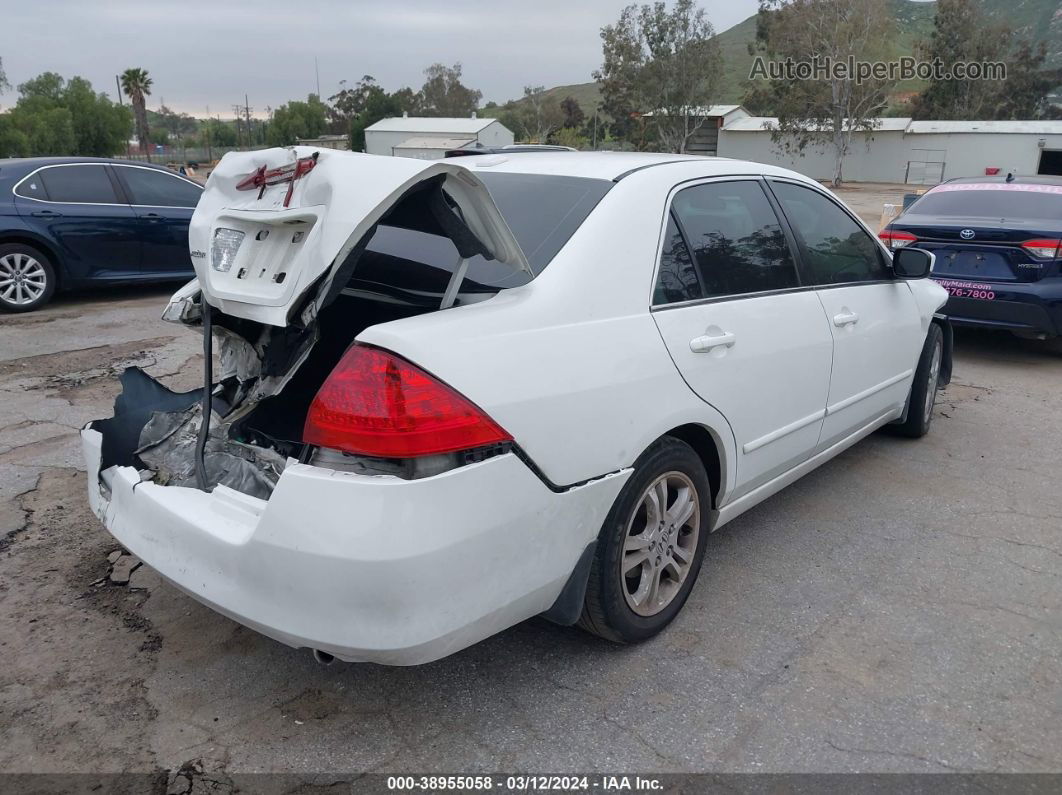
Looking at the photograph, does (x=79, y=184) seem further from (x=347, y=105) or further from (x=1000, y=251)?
(x=347, y=105)

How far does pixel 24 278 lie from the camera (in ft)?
26.9

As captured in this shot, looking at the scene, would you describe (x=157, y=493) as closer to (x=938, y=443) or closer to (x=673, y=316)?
(x=673, y=316)

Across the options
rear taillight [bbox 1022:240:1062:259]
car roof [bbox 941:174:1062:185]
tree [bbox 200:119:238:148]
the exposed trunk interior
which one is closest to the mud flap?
the exposed trunk interior

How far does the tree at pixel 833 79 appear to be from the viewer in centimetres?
4528

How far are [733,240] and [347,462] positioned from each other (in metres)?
1.87

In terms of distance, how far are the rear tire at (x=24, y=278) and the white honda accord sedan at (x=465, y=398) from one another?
6.01 meters

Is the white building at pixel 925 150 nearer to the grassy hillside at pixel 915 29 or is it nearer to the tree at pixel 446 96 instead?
the tree at pixel 446 96

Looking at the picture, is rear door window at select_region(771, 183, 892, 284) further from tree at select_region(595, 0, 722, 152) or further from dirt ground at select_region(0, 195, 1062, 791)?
tree at select_region(595, 0, 722, 152)

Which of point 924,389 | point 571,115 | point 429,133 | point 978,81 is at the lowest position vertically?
point 924,389

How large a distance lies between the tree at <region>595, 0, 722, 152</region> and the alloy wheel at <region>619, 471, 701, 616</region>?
49.7m

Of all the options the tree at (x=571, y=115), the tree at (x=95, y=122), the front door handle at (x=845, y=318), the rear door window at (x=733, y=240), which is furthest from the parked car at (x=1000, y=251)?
the tree at (x=571, y=115)

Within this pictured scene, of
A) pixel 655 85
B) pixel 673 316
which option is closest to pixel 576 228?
pixel 673 316

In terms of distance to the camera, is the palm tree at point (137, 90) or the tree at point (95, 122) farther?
the palm tree at point (137, 90)
